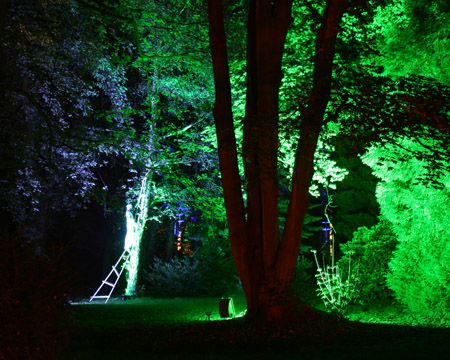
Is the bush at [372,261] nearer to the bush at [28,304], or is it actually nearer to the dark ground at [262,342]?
the dark ground at [262,342]

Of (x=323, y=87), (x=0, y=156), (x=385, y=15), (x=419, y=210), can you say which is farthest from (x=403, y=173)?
(x=0, y=156)

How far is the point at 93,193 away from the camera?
511 inches

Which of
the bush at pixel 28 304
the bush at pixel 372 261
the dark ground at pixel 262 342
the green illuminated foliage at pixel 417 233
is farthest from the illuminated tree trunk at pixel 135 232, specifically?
the bush at pixel 28 304

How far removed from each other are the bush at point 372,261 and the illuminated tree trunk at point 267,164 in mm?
6367

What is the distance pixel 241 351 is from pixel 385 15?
9115 mm

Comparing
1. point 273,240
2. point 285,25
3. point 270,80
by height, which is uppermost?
point 285,25

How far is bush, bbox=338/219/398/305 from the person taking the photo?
1484 centimetres

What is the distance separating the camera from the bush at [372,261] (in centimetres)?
1484

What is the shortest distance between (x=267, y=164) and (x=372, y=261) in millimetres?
7950

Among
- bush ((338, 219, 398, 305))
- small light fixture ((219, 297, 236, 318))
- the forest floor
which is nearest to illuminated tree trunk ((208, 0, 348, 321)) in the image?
the forest floor

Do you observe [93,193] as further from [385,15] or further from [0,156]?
[385,15]

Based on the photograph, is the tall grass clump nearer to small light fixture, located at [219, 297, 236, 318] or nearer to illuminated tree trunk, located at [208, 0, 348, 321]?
small light fixture, located at [219, 297, 236, 318]

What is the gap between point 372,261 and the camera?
15.1 m

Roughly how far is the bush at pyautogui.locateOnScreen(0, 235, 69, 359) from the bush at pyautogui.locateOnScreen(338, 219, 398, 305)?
11454 mm
